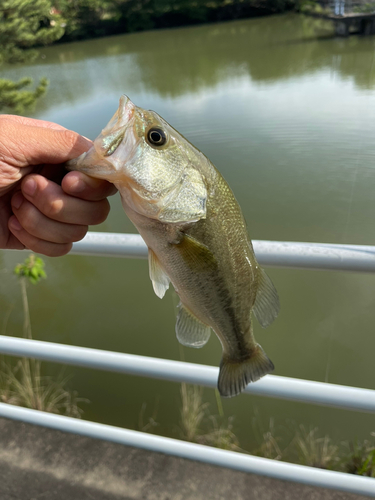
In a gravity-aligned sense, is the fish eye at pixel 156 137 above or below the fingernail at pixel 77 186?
above

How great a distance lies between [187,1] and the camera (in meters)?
20.1

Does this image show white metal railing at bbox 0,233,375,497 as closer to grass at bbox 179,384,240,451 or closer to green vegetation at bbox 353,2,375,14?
grass at bbox 179,384,240,451

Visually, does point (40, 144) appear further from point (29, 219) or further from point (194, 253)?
point (194, 253)

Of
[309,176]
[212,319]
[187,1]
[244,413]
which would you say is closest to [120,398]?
[244,413]

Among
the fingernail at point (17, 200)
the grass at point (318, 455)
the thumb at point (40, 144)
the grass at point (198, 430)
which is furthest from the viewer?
the grass at point (198, 430)

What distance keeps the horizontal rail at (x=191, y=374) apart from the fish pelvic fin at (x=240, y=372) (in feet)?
0.92

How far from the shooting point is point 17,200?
2.98ft

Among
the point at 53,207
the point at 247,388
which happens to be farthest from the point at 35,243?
the point at 247,388

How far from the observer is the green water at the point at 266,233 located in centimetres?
327

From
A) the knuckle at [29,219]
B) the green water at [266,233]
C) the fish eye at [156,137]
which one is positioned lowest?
the green water at [266,233]

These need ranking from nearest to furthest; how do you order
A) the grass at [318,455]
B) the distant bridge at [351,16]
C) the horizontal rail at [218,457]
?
the horizontal rail at [218,457]
the grass at [318,455]
the distant bridge at [351,16]

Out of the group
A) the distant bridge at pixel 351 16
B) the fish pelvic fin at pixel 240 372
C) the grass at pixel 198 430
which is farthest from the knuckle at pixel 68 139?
the distant bridge at pixel 351 16

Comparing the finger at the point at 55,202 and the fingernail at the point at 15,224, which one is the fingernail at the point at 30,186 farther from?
the fingernail at the point at 15,224

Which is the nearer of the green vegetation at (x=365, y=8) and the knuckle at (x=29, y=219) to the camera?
the knuckle at (x=29, y=219)
